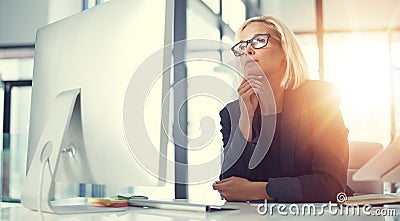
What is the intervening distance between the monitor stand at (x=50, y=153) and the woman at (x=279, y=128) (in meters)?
0.73

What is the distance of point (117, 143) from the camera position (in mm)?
1078

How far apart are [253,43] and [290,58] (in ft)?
0.52

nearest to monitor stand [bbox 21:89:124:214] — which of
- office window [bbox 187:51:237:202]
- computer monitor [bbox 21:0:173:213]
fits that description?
computer monitor [bbox 21:0:173:213]

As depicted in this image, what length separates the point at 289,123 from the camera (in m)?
2.06

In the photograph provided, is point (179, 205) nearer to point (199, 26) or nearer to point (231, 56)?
point (231, 56)

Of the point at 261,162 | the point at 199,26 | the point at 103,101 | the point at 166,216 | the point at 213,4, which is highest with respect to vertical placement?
the point at 213,4

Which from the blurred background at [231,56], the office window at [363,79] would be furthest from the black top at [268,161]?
the office window at [363,79]

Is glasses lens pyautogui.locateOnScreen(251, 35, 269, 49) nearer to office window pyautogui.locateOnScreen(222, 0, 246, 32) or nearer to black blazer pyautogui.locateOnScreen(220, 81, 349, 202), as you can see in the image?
black blazer pyautogui.locateOnScreen(220, 81, 349, 202)

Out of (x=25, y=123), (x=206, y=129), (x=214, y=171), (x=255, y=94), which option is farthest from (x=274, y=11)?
(x=25, y=123)

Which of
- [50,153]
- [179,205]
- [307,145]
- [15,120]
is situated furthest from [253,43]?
[15,120]

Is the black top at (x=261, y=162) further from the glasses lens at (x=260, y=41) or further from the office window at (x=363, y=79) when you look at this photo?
the office window at (x=363, y=79)

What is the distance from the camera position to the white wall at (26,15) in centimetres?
358

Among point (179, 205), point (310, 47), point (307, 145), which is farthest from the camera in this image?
point (310, 47)

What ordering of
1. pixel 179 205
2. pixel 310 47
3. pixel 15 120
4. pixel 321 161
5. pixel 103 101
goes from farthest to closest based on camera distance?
pixel 15 120 → pixel 310 47 → pixel 321 161 → pixel 179 205 → pixel 103 101
